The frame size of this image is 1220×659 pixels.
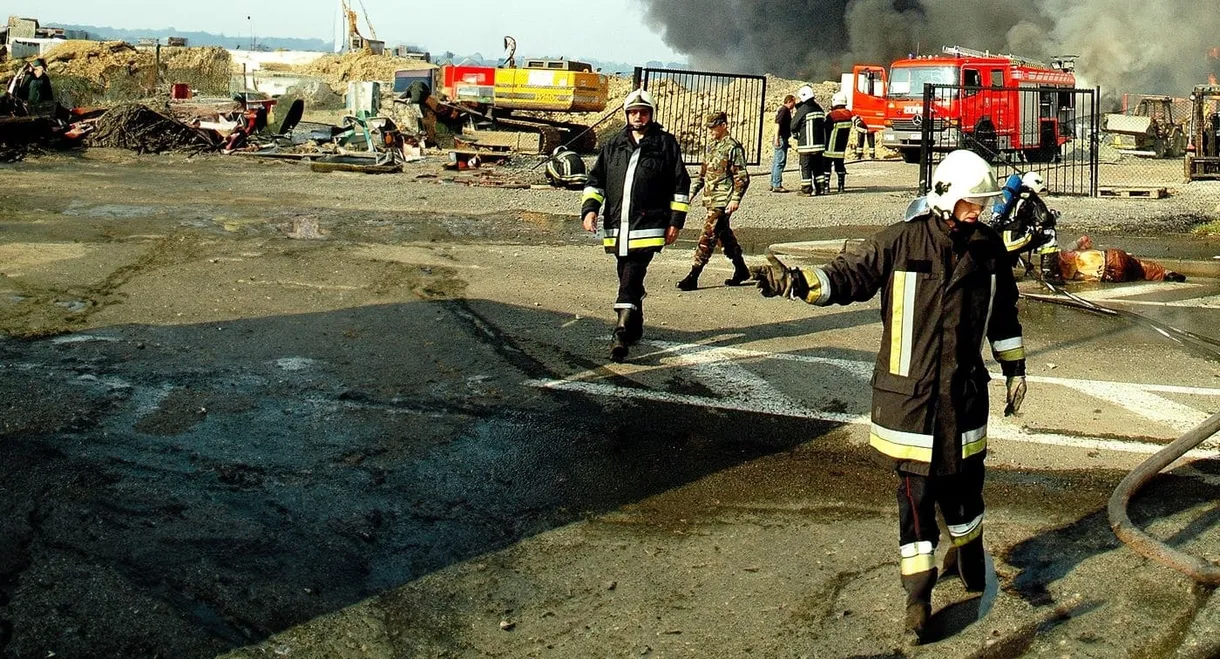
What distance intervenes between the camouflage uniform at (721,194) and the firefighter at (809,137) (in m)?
9.23

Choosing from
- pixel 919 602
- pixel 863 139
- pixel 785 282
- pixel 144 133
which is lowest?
pixel 919 602

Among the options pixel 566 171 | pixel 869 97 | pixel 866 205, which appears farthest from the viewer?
pixel 869 97

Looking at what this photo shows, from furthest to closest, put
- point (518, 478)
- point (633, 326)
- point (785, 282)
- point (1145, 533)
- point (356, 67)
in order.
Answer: point (356, 67) → point (633, 326) → point (518, 478) → point (1145, 533) → point (785, 282)

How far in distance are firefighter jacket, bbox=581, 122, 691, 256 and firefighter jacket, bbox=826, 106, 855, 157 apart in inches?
487

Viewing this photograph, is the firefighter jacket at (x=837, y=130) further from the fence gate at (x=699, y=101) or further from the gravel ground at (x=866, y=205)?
the fence gate at (x=699, y=101)

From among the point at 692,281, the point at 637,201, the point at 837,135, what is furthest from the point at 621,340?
the point at 837,135

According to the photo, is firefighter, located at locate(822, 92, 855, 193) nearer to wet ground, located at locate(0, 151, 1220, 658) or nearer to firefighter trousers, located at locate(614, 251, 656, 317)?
wet ground, located at locate(0, 151, 1220, 658)

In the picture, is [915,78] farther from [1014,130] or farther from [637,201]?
[637,201]

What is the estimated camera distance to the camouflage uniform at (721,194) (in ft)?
36.7

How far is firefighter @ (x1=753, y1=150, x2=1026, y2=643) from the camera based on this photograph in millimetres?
4418

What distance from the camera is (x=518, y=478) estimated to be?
612 centimetres

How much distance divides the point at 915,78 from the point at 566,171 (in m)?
11.4

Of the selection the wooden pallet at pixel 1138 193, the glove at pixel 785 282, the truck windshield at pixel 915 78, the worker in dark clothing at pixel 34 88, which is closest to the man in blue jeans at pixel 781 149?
the wooden pallet at pixel 1138 193

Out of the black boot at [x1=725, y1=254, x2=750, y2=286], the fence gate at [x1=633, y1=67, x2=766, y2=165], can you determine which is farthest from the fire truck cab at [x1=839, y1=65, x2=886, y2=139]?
the black boot at [x1=725, y1=254, x2=750, y2=286]
